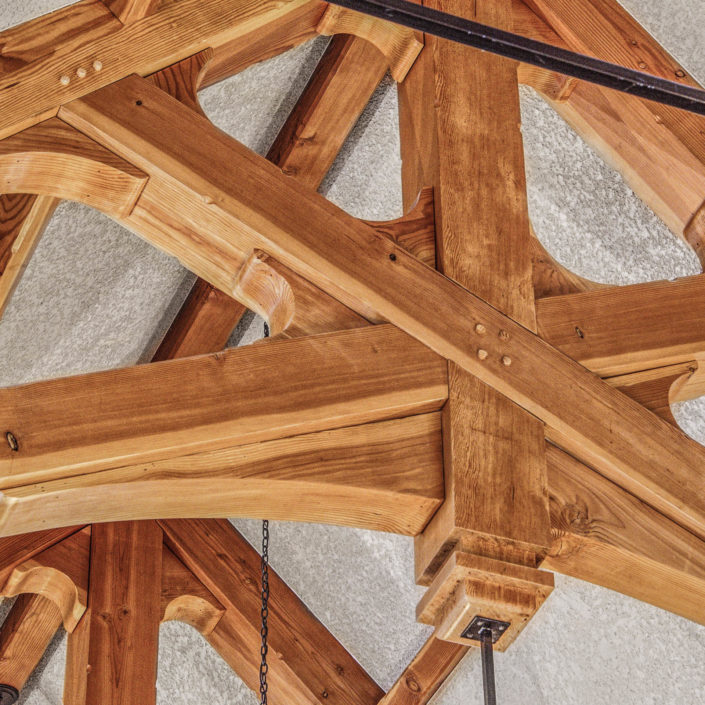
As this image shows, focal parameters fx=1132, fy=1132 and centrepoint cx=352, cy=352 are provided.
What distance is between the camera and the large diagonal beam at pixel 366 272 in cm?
207

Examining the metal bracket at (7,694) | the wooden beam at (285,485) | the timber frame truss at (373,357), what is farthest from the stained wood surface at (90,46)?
the metal bracket at (7,694)

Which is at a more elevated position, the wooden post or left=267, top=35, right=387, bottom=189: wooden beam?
left=267, top=35, right=387, bottom=189: wooden beam

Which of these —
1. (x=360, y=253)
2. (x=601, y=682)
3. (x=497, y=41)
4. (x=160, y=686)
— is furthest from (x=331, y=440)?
(x=160, y=686)

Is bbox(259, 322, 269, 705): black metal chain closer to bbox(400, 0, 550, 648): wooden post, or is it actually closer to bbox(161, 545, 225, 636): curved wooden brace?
bbox(161, 545, 225, 636): curved wooden brace

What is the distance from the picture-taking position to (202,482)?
6.11ft

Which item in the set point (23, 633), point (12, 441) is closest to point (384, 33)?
point (12, 441)

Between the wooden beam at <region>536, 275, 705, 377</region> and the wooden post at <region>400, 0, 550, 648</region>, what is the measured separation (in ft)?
0.25

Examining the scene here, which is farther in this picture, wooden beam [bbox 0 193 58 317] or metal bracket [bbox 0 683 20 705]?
metal bracket [bbox 0 683 20 705]

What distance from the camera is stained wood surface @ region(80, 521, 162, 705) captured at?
3059mm

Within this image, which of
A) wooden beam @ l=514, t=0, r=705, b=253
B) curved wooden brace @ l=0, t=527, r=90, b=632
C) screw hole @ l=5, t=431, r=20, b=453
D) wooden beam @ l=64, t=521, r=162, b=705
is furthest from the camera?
curved wooden brace @ l=0, t=527, r=90, b=632

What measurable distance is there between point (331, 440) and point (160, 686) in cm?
255

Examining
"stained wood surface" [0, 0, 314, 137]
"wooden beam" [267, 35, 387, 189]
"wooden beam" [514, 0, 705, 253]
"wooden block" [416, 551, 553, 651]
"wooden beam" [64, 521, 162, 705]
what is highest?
"wooden beam" [267, 35, 387, 189]

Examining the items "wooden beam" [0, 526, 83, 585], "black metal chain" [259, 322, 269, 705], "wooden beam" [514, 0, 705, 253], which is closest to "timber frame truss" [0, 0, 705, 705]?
"wooden beam" [514, 0, 705, 253]

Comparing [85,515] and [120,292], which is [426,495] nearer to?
[85,515]
